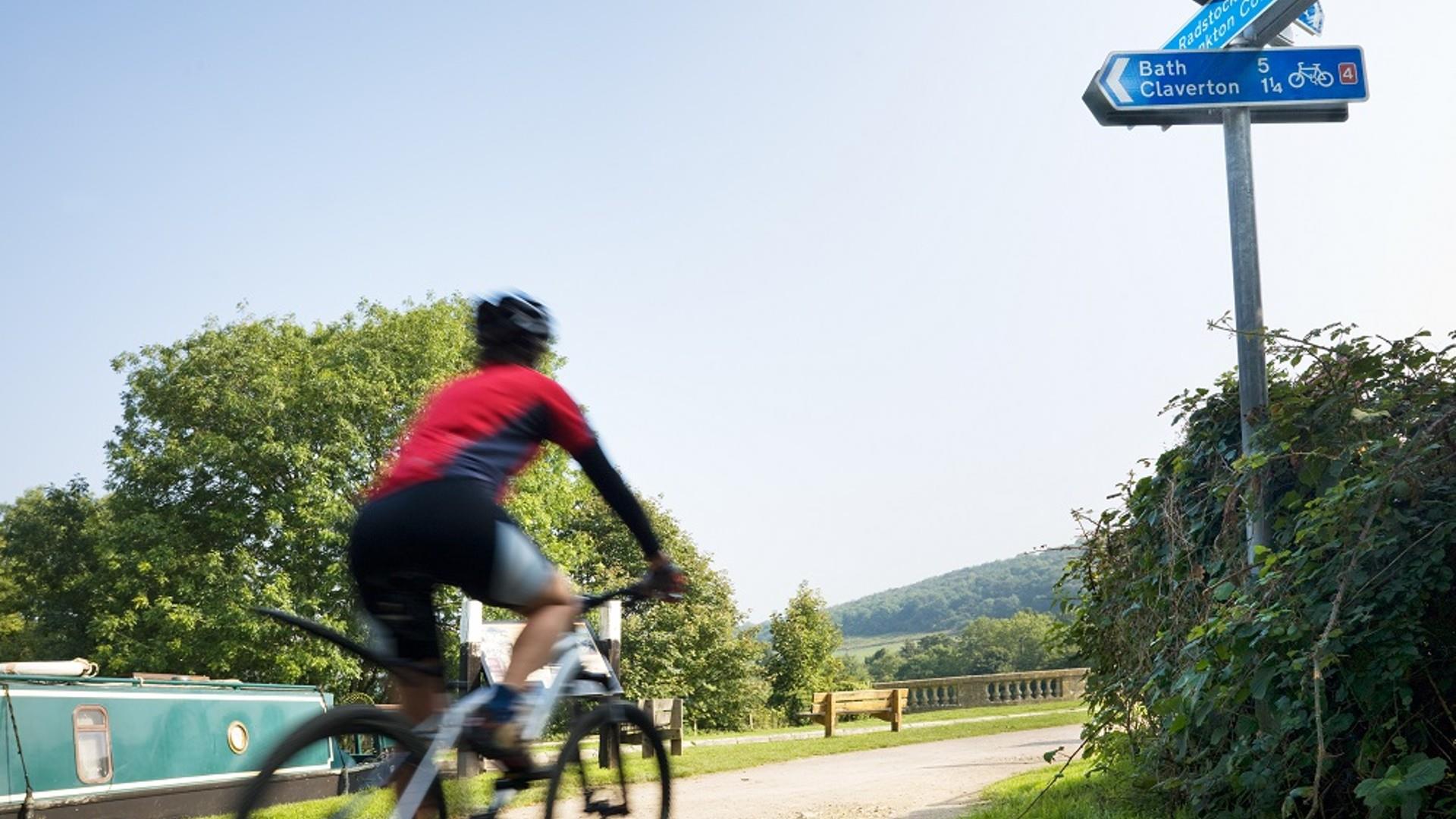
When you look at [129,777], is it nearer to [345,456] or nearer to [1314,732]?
[1314,732]

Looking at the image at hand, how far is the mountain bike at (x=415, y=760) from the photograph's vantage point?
2.88 m

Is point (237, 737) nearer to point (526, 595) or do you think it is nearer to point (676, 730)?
point (676, 730)

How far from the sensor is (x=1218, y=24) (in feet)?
18.1

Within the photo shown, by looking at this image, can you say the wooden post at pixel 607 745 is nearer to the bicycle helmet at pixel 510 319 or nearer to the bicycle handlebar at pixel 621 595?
the bicycle handlebar at pixel 621 595

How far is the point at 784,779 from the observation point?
11555 millimetres

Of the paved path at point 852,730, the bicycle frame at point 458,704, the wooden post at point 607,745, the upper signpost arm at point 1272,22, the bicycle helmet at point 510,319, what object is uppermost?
the upper signpost arm at point 1272,22

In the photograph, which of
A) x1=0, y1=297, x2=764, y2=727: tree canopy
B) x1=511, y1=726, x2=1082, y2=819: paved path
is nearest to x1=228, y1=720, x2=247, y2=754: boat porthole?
x1=511, y1=726, x2=1082, y2=819: paved path

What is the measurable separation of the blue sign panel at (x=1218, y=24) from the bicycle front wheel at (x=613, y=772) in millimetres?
3817

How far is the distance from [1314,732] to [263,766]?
3630mm

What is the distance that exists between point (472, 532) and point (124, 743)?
8359 millimetres

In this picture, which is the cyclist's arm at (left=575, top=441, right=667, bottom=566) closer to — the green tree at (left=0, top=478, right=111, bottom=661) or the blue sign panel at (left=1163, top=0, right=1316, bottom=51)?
the blue sign panel at (left=1163, top=0, right=1316, bottom=51)

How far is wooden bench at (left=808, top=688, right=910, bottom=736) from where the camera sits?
66.7 feet

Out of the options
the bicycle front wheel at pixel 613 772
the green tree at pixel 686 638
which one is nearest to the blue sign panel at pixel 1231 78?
the bicycle front wheel at pixel 613 772

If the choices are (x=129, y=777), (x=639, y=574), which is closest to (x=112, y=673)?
(x=639, y=574)
